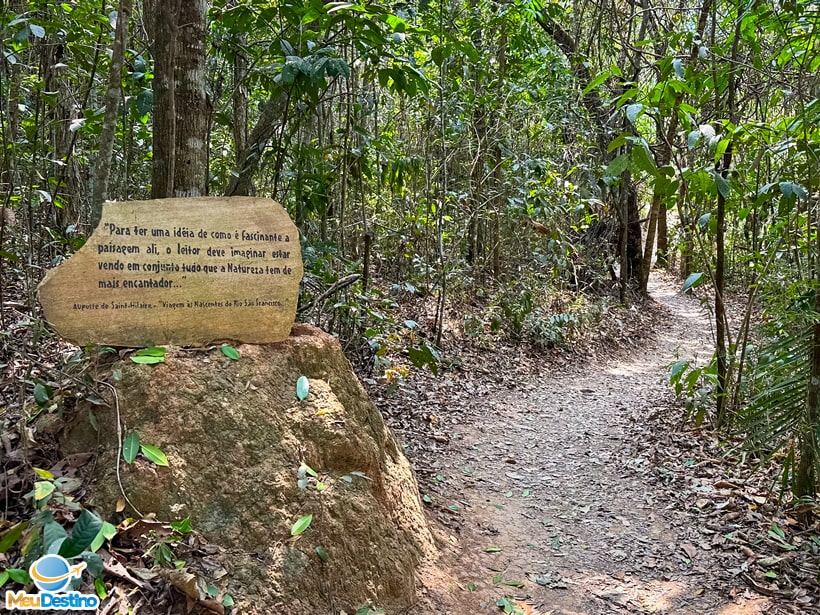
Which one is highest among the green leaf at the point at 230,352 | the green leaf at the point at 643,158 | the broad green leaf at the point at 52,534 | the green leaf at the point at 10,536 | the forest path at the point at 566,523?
the green leaf at the point at 643,158

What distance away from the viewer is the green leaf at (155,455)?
7.98 feet

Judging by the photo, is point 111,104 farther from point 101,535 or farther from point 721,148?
point 721,148

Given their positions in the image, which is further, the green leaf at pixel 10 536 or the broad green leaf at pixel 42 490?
the broad green leaf at pixel 42 490

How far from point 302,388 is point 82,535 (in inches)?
51.0

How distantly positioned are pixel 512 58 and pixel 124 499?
8.69m

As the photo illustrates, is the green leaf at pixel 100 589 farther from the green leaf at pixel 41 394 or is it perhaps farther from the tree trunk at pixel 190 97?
the tree trunk at pixel 190 97

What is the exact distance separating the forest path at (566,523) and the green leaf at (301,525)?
88cm

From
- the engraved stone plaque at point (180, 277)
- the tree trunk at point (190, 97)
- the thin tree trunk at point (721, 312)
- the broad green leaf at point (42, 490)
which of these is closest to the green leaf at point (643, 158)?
the thin tree trunk at point (721, 312)

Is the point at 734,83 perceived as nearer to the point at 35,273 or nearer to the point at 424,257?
the point at 424,257

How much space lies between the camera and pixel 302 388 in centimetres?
309

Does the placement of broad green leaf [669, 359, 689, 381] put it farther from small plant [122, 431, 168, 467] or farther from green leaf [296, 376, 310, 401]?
small plant [122, 431, 168, 467]

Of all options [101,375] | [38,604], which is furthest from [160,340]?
[38,604]

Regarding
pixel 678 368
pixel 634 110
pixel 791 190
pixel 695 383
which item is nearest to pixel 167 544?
pixel 634 110

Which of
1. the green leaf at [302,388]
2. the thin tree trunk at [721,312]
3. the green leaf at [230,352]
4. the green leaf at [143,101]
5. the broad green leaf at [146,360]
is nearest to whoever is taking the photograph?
the broad green leaf at [146,360]
